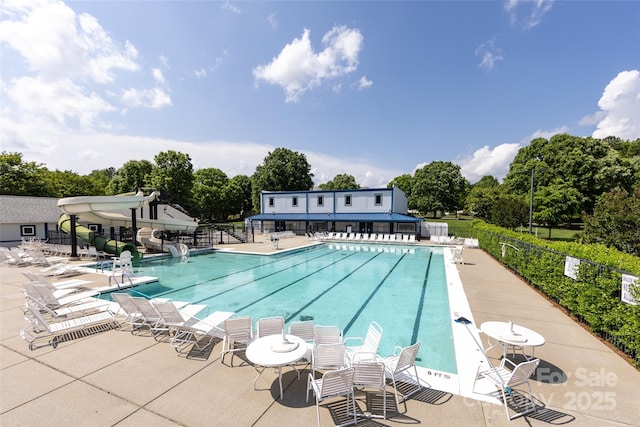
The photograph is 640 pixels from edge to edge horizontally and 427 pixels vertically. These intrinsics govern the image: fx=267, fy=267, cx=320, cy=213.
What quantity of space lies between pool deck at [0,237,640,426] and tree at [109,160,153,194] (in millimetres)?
36166

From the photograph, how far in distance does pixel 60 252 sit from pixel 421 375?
2082 centimetres

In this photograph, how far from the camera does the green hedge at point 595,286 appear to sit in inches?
197

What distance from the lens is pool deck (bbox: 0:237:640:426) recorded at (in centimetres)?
345

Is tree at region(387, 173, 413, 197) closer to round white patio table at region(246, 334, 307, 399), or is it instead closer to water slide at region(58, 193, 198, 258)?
water slide at region(58, 193, 198, 258)

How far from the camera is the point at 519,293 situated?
9375 mm

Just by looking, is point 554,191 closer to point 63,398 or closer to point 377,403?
point 377,403

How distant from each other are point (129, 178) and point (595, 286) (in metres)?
44.9

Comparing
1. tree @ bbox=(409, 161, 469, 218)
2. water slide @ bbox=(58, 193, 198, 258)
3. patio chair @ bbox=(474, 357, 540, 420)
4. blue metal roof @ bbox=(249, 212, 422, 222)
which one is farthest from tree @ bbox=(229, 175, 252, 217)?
patio chair @ bbox=(474, 357, 540, 420)

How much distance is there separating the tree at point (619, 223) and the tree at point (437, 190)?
34.5 m

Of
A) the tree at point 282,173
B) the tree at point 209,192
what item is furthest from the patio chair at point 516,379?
the tree at point 209,192

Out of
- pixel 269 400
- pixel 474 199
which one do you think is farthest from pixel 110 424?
pixel 474 199

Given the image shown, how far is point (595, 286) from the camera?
603cm

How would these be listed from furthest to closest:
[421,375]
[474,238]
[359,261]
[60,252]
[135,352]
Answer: [474,238], [359,261], [60,252], [135,352], [421,375]

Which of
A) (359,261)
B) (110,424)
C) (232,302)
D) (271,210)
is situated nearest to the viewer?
(110,424)
